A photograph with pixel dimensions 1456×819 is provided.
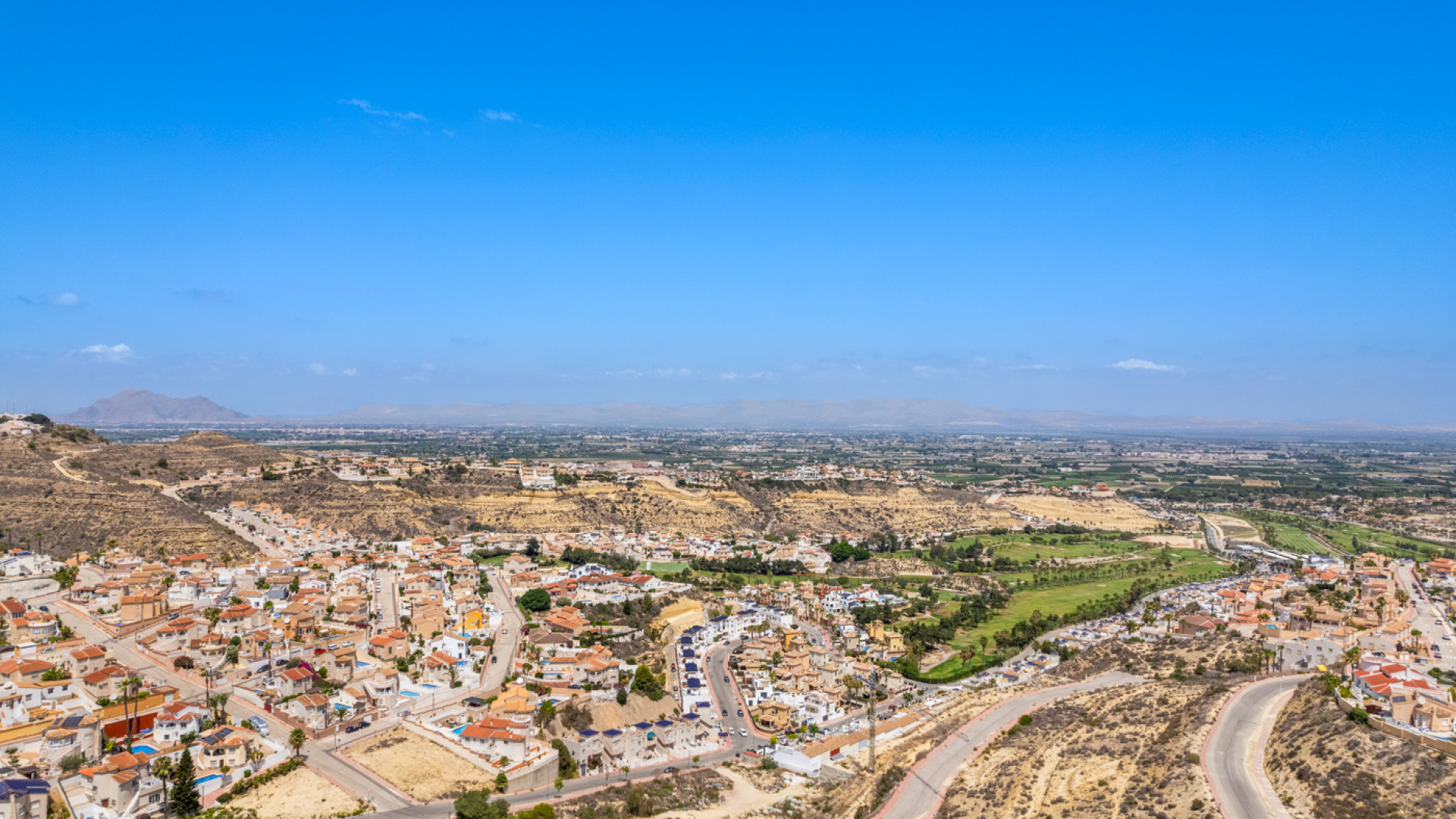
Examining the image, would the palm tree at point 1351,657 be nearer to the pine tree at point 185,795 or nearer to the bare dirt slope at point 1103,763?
the bare dirt slope at point 1103,763

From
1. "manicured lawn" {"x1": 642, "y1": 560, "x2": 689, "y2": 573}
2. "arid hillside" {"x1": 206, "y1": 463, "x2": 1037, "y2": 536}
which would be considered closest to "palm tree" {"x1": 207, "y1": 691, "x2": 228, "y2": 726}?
"manicured lawn" {"x1": 642, "y1": 560, "x2": 689, "y2": 573}

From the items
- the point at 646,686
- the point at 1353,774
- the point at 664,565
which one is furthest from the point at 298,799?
the point at 664,565

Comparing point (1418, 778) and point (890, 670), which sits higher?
point (1418, 778)

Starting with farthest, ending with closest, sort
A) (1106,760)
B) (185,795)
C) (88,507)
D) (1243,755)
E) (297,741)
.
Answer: (88,507) < (297,741) < (1106,760) < (1243,755) < (185,795)

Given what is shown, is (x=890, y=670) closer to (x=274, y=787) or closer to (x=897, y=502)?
(x=274, y=787)

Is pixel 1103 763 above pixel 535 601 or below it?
above

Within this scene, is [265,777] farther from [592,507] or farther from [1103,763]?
[592,507]

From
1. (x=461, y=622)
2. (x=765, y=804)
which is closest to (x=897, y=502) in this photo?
(x=461, y=622)
